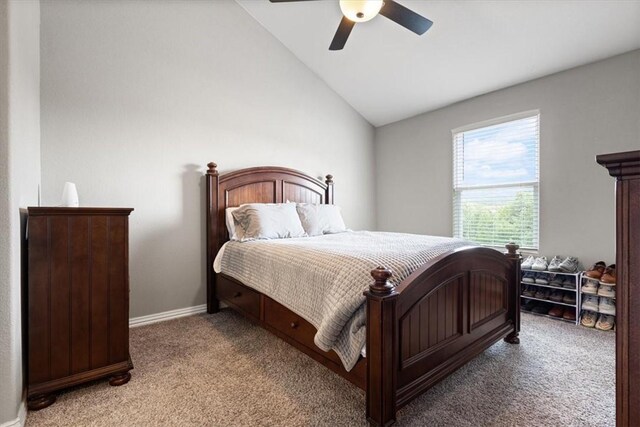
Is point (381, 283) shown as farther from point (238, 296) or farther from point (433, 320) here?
point (238, 296)

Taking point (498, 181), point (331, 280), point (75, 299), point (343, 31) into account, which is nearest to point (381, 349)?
point (331, 280)

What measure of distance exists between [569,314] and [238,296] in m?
3.03

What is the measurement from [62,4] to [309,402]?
3.46 m

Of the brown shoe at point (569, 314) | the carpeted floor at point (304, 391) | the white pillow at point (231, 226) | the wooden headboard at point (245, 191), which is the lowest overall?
the carpeted floor at point (304, 391)

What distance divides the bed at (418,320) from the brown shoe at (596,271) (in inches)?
31.7

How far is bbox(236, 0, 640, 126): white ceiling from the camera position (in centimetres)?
251

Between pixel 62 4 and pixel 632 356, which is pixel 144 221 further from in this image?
pixel 632 356

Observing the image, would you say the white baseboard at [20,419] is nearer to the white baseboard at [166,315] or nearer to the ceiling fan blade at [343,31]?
the white baseboard at [166,315]

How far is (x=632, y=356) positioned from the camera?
2.38ft

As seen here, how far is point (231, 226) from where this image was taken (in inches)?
121

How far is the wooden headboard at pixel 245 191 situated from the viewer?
3145 millimetres

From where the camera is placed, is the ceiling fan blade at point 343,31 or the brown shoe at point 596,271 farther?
the brown shoe at point 596,271

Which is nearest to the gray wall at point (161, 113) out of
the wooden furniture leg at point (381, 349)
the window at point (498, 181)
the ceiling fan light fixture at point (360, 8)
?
the ceiling fan light fixture at point (360, 8)

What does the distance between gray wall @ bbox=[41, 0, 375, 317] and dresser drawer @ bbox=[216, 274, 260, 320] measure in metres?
0.29
